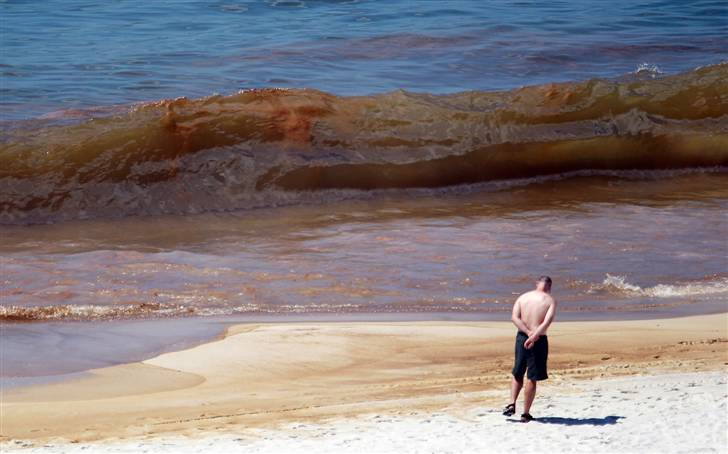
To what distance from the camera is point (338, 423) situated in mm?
7180

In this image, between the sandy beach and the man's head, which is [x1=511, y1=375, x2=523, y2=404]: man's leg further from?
the man's head

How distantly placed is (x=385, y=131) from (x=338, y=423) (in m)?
10.3

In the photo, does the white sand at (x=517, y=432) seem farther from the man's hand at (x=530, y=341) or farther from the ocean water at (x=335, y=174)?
the ocean water at (x=335, y=174)

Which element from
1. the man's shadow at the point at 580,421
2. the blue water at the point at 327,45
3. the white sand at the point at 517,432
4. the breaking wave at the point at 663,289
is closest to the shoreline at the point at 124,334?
the breaking wave at the point at 663,289

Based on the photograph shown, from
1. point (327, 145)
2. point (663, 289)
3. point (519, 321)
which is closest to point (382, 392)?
point (519, 321)

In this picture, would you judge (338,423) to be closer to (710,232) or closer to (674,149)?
(710,232)

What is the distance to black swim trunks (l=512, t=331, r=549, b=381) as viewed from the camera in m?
7.32

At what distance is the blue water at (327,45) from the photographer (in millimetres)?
21016

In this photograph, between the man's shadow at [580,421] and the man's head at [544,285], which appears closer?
the man's shadow at [580,421]

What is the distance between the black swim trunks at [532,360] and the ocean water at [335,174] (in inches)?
102

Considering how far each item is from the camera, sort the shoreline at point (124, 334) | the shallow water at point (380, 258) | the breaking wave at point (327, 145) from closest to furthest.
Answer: the shoreline at point (124, 334) < the shallow water at point (380, 258) < the breaking wave at point (327, 145)

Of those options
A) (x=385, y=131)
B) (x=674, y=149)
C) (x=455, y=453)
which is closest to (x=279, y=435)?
(x=455, y=453)

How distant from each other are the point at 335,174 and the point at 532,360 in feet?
29.3

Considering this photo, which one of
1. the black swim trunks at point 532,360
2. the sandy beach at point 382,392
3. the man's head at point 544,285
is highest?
the man's head at point 544,285
